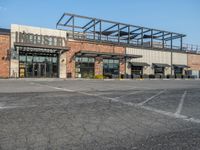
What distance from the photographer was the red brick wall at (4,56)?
2820 centimetres

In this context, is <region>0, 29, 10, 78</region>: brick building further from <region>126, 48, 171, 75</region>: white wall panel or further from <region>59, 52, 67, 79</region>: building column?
<region>126, 48, 171, 75</region>: white wall panel

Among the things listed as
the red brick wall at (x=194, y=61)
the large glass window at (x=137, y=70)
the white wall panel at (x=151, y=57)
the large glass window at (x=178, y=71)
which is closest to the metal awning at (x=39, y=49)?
the white wall panel at (x=151, y=57)

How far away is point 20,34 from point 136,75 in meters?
20.4

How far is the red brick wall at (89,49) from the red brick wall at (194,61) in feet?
62.2

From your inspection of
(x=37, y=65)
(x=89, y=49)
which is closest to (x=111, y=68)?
(x=89, y=49)

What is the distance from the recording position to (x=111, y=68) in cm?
3675

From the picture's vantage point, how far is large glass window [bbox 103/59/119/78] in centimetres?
3578

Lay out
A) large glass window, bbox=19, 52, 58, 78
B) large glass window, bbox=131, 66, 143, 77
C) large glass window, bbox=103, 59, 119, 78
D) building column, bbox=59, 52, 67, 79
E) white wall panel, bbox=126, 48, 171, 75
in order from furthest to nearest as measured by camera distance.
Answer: white wall panel, bbox=126, 48, 171, 75 < large glass window, bbox=131, 66, 143, 77 < large glass window, bbox=103, 59, 119, 78 < building column, bbox=59, 52, 67, 79 < large glass window, bbox=19, 52, 58, 78

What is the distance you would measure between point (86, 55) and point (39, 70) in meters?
7.94

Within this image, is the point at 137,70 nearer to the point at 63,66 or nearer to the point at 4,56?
the point at 63,66

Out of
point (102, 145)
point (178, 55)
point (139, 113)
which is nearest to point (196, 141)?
point (102, 145)

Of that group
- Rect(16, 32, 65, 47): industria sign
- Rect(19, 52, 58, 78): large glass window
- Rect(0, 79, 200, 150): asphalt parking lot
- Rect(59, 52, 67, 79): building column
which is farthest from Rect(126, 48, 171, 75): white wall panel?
Rect(0, 79, 200, 150): asphalt parking lot

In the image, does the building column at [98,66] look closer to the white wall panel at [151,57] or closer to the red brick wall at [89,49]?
the red brick wall at [89,49]

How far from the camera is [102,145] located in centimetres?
360
